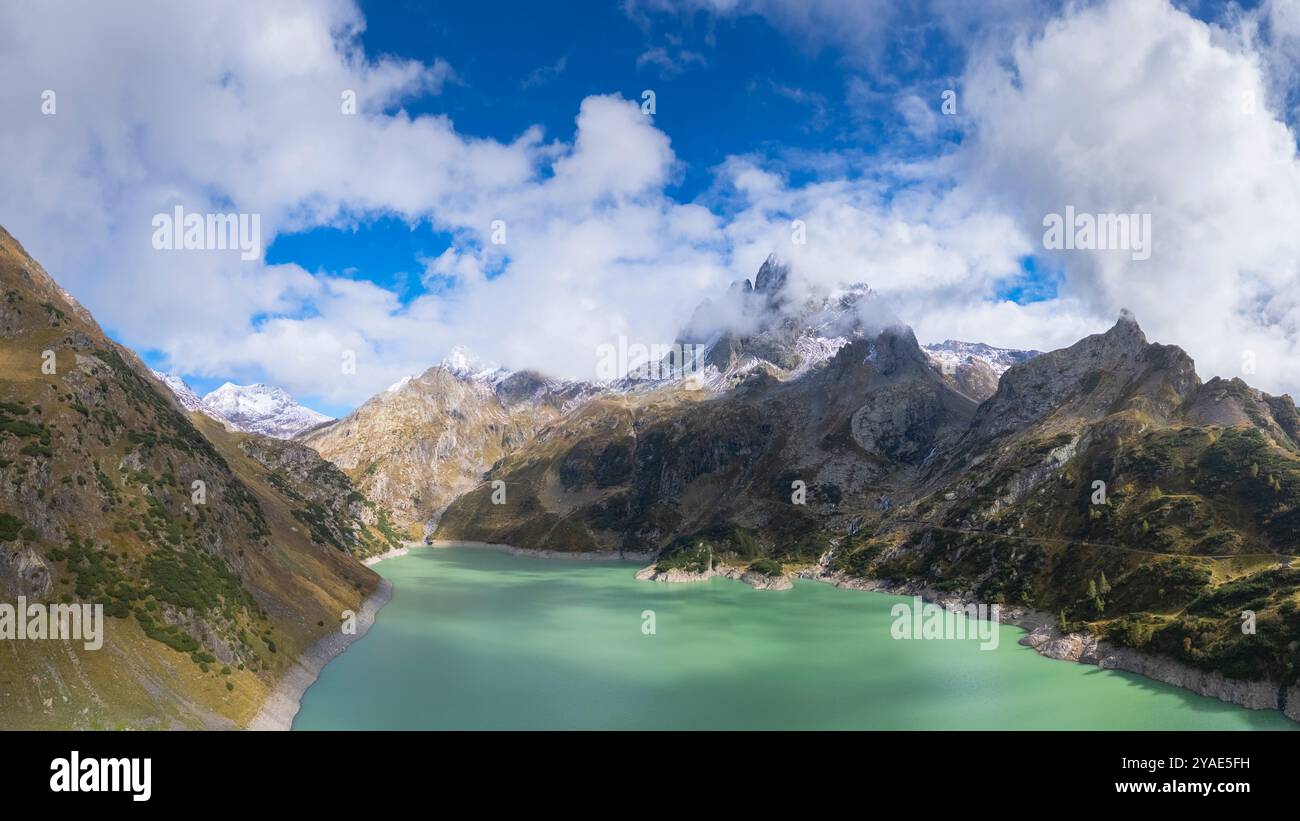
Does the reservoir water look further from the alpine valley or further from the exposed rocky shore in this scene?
the exposed rocky shore

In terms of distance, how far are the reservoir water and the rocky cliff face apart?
9106 mm

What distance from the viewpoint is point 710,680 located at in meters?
71.2

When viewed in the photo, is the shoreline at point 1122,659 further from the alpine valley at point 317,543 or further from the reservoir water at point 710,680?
the reservoir water at point 710,680

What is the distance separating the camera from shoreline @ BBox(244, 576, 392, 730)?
54.7 meters

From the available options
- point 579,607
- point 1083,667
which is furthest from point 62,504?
point 1083,667

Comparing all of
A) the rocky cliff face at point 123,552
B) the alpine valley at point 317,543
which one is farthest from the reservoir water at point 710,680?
the rocky cliff face at point 123,552

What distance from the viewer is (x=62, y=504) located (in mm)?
58094

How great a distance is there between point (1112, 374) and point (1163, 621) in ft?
349

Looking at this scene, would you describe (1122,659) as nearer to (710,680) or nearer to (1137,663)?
(1137,663)

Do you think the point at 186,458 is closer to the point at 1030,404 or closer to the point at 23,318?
the point at 23,318

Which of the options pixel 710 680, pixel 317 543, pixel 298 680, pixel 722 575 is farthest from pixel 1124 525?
pixel 317 543

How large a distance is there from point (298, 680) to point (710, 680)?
4206 cm

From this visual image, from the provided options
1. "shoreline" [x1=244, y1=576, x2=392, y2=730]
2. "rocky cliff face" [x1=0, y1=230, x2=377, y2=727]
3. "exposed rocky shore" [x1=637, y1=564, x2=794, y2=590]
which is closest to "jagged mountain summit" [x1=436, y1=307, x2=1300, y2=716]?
"exposed rocky shore" [x1=637, y1=564, x2=794, y2=590]

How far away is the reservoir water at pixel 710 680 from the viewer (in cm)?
5847
